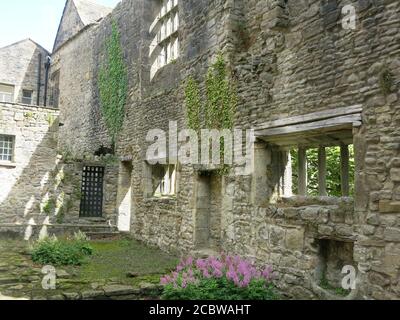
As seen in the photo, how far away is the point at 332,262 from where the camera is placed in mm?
5230

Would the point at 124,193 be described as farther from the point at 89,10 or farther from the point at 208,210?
the point at 89,10

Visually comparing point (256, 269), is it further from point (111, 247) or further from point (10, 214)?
point (10, 214)

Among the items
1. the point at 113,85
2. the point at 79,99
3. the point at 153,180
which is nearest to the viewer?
the point at 153,180

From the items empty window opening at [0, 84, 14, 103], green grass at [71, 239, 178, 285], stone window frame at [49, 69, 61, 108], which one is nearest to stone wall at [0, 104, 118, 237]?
green grass at [71, 239, 178, 285]

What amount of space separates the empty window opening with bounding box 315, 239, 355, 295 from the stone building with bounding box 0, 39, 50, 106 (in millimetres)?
Answer: 19053

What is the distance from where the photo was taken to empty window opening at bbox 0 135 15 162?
13086 millimetres

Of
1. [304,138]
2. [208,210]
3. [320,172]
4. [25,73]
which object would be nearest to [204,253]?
[208,210]

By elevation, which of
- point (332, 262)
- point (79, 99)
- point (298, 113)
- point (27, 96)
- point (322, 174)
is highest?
point (27, 96)

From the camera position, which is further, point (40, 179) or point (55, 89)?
point (55, 89)

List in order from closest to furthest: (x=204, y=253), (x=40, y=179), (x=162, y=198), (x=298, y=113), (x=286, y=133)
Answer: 1. (x=298, y=113)
2. (x=286, y=133)
3. (x=204, y=253)
4. (x=162, y=198)
5. (x=40, y=179)

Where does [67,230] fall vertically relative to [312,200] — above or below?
below

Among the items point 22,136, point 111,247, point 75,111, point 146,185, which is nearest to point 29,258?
point 111,247

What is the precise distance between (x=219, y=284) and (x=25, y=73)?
64.9 feet

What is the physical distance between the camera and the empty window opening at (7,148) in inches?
515
